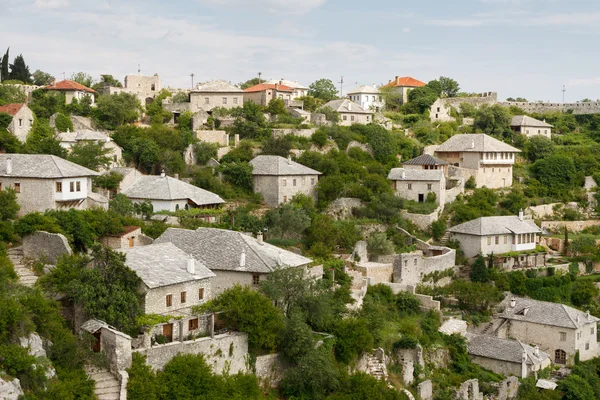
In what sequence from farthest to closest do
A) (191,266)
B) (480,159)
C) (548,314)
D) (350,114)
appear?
(350,114)
(480,159)
(548,314)
(191,266)

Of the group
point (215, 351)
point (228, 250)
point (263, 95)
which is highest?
point (263, 95)

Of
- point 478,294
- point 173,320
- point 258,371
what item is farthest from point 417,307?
point 173,320

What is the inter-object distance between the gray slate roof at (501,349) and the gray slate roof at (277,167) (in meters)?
16.8

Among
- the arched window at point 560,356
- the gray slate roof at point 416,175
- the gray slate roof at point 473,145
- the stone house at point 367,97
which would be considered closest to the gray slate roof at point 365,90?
the stone house at point 367,97

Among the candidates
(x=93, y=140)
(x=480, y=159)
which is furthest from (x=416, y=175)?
(x=93, y=140)

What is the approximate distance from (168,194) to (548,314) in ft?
77.2

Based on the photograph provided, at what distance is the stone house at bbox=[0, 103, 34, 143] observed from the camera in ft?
158

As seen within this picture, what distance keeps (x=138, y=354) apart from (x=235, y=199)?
77.1 ft

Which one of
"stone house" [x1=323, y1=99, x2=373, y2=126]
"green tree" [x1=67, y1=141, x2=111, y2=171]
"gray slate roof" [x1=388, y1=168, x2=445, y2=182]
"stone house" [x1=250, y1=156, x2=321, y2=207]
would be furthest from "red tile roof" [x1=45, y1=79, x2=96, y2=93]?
Answer: "gray slate roof" [x1=388, y1=168, x2=445, y2=182]

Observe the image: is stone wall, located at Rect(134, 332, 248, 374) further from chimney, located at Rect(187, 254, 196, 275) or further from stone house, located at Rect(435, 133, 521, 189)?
stone house, located at Rect(435, 133, 521, 189)

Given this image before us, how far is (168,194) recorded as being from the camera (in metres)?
43.5

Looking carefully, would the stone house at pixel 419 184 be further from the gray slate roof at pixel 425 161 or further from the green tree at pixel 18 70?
the green tree at pixel 18 70

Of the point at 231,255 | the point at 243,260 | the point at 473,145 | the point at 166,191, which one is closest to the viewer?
the point at 243,260

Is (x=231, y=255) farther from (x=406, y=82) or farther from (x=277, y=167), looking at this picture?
(x=406, y=82)
